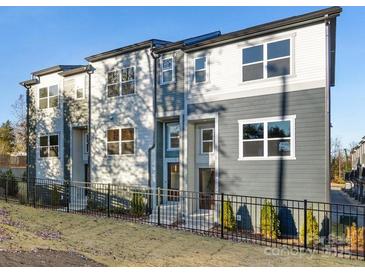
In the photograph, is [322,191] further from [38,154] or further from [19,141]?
[19,141]

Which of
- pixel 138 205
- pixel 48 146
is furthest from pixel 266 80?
pixel 48 146

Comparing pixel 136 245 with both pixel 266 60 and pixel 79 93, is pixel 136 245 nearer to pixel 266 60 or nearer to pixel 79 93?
pixel 266 60

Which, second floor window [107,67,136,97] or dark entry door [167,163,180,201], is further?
second floor window [107,67,136,97]

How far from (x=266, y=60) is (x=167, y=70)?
176 inches

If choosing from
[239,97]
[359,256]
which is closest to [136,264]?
[359,256]

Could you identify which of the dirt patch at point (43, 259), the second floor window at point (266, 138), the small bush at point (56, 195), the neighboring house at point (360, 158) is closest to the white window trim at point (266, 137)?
the second floor window at point (266, 138)

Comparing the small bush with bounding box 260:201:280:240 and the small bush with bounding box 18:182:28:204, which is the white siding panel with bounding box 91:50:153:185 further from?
the small bush with bounding box 260:201:280:240

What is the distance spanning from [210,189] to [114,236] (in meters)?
5.54

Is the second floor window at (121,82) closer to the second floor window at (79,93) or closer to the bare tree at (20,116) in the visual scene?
the second floor window at (79,93)

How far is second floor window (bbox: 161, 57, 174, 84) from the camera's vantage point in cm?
1583

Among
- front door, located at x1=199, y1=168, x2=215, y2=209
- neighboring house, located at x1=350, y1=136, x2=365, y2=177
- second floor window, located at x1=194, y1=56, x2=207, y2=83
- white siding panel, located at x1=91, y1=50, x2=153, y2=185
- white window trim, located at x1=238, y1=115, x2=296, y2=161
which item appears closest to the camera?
white window trim, located at x1=238, y1=115, x2=296, y2=161

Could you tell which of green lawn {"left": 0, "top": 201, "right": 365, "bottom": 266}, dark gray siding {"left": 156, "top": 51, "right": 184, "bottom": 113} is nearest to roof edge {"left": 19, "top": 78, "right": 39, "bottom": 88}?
dark gray siding {"left": 156, "top": 51, "right": 184, "bottom": 113}

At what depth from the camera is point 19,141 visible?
47062 mm

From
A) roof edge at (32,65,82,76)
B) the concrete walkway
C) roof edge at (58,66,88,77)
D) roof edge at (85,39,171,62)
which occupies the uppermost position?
roof edge at (85,39,171,62)
